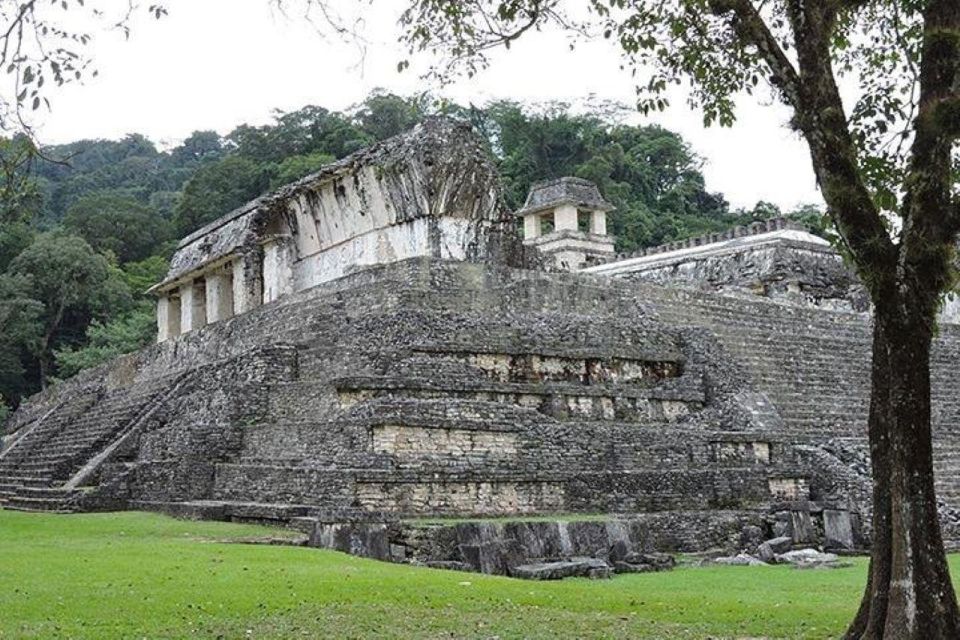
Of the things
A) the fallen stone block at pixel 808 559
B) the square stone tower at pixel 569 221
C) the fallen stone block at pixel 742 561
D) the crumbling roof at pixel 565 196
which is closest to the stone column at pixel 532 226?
the square stone tower at pixel 569 221

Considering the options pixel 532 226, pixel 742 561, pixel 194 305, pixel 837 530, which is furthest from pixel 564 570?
pixel 532 226

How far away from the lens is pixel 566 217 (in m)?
36.5

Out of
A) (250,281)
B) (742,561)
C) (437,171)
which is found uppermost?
(437,171)

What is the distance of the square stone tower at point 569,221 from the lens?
3575 centimetres

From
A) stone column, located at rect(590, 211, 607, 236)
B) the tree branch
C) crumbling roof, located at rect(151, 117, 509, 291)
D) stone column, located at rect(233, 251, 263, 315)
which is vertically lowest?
the tree branch

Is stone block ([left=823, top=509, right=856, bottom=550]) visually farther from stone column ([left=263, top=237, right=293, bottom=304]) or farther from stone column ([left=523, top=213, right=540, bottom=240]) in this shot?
stone column ([left=523, top=213, right=540, bottom=240])

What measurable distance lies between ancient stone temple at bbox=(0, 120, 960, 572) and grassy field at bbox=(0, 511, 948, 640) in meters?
1.38

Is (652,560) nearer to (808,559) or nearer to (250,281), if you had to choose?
(808,559)

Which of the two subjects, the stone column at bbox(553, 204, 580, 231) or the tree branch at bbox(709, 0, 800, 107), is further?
the stone column at bbox(553, 204, 580, 231)

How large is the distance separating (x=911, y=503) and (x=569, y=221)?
30.7 metres

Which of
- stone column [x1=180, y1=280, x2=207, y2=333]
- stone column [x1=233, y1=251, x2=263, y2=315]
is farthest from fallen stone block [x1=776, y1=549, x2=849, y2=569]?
stone column [x1=180, y1=280, x2=207, y2=333]

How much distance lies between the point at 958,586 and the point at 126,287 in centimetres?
3196

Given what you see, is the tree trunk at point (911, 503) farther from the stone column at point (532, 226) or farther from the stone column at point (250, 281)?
the stone column at point (532, 226)

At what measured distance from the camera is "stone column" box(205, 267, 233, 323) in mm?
22656
